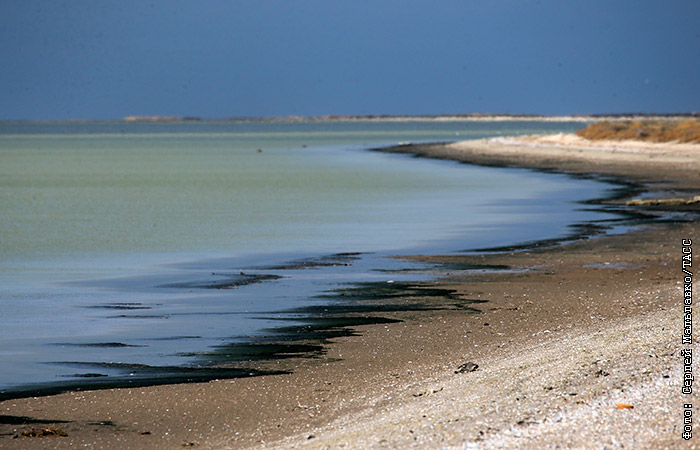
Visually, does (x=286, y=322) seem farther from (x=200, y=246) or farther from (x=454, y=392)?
(x=200, y=246)

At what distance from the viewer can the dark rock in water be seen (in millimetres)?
9227

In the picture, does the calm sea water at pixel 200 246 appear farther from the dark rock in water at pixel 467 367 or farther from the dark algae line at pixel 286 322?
the dark rock in water at pixel 467 367

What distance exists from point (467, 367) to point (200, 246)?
13.2m

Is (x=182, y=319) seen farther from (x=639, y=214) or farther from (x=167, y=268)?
(x=639, y=214)

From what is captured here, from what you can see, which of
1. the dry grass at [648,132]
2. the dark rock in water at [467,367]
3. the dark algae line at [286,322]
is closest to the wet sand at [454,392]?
the dark rock in water at [467,367]

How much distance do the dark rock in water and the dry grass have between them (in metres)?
52.3

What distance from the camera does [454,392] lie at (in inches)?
329

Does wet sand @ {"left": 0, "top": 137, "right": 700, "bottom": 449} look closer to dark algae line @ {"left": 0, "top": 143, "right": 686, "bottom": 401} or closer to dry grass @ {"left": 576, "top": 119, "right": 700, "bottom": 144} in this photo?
dark algae line @ {"left": 0, "top": 143, "right": 686, "bottom": 401}

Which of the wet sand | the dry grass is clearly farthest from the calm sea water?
the dry grass

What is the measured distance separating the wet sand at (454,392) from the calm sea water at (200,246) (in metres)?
1.15

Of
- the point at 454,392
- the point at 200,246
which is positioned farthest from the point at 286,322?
the point at 200,246

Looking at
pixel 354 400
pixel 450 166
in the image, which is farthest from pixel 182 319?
pixel 450 166

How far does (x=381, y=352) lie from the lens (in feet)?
33.7

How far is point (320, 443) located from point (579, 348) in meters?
3.20
